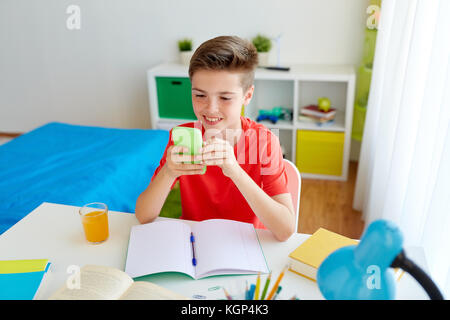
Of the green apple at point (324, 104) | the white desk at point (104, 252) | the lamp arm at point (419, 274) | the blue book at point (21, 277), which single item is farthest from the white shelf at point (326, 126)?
the lamp arm at point (419, 274)

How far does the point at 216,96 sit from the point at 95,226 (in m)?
0.47

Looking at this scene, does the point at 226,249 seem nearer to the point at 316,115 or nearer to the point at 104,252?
the point at 104,252

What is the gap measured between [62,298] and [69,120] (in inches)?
130

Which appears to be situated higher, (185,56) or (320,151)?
(185,56)

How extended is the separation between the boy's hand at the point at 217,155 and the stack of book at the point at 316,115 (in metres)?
2.00

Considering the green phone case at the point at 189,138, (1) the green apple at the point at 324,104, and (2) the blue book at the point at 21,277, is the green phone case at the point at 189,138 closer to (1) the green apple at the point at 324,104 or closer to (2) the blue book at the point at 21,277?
(2) the blue book at the point at 21,277

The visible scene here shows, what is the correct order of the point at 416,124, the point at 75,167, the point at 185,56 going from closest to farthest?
the point at 416,124, the point at 75,167, the point at 185,56

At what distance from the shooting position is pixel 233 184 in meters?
1.24

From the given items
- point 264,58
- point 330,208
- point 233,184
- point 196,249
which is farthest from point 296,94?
point 196,249

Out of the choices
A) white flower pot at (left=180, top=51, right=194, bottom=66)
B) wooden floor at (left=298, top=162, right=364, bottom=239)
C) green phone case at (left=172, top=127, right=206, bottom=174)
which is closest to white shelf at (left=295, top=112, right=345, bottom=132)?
wooden floor at (left=298, top=162, right=364, bottom=239)

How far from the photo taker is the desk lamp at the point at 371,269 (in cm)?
54

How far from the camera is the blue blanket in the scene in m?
1.75

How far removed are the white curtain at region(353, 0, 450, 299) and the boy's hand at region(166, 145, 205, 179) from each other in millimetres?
691
